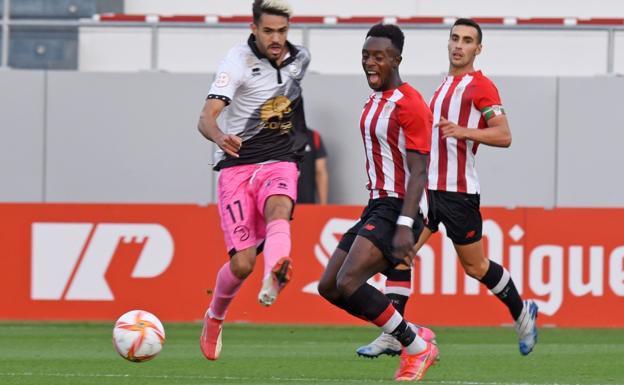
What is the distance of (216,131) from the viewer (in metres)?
9.38

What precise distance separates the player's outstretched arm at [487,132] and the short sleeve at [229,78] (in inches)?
50.9

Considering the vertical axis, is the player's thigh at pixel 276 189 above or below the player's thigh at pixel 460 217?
above

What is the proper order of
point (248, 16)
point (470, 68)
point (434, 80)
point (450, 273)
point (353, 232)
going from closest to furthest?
1. point (353, 232)
2. point (470, 68)
3. point (450, 273)
4. point (434, 80)
5. point (248, 16)

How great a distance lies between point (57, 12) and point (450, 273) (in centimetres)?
632

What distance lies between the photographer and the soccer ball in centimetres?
912

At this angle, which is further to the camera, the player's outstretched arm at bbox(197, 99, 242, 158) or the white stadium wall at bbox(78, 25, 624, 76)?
the white stadium wall at bbox(78, 25, 624, 76)

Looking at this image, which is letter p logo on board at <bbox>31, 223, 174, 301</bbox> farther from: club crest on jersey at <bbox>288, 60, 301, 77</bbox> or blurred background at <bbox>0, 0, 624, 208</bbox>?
club crest on jersey at <bbox>288, 60, 301, 77</bbox>

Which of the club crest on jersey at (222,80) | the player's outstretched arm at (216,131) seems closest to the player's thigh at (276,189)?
the player's outstretched arm at (216,131)

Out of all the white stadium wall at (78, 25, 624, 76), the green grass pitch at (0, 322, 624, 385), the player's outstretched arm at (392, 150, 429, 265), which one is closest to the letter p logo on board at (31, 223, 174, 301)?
the green grass pitch at (0, 322, 624, 385)

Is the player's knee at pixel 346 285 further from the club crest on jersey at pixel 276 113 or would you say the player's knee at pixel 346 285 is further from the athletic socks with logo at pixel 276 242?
the club crest on jersey at pixel 276 113

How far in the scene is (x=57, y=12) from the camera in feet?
60.4

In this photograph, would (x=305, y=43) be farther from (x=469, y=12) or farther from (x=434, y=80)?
(x=469, y=12)

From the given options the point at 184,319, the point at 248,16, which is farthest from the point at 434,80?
the point at 184,319

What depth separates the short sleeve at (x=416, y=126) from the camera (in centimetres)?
883
